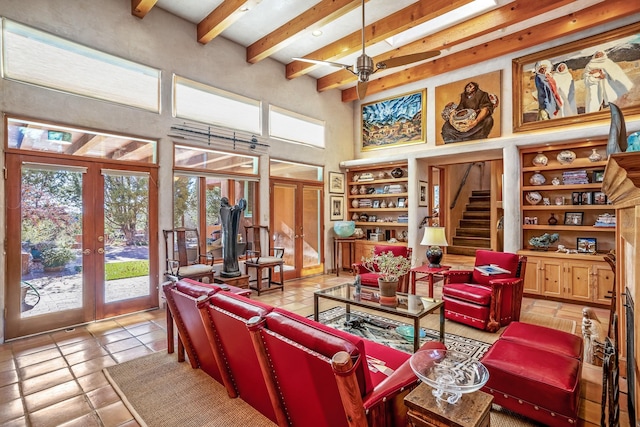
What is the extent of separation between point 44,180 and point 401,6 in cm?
539

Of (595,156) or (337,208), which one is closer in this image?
(595,156)

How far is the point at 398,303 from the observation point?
3273 mm

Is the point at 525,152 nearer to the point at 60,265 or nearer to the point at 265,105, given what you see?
the point at 265,105

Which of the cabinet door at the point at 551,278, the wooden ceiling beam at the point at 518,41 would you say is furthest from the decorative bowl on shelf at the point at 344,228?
the cabinet door at the point at 551,278

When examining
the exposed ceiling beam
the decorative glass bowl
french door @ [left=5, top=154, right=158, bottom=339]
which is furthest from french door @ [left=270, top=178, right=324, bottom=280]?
the decorative glass bowl

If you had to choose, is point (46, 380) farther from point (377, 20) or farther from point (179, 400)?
point (377, 20)

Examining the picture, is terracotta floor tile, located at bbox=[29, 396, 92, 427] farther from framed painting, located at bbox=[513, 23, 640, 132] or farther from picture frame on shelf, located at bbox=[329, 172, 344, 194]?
framed painting, located at bbox=[513, 23, 640, 132]

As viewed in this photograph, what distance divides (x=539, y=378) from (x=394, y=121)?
6268mm

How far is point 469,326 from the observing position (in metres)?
3.93

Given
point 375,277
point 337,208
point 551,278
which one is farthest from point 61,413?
point 551,278

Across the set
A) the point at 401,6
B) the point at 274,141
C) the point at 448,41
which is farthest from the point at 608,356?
the point at 274,141

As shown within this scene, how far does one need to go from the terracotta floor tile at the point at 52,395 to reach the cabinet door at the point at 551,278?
6277 millimetres

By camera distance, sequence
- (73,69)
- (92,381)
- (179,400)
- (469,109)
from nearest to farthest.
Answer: (179,400)
(92,381)
(73,69)
(469,109)

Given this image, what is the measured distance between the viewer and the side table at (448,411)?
3.95 ft
